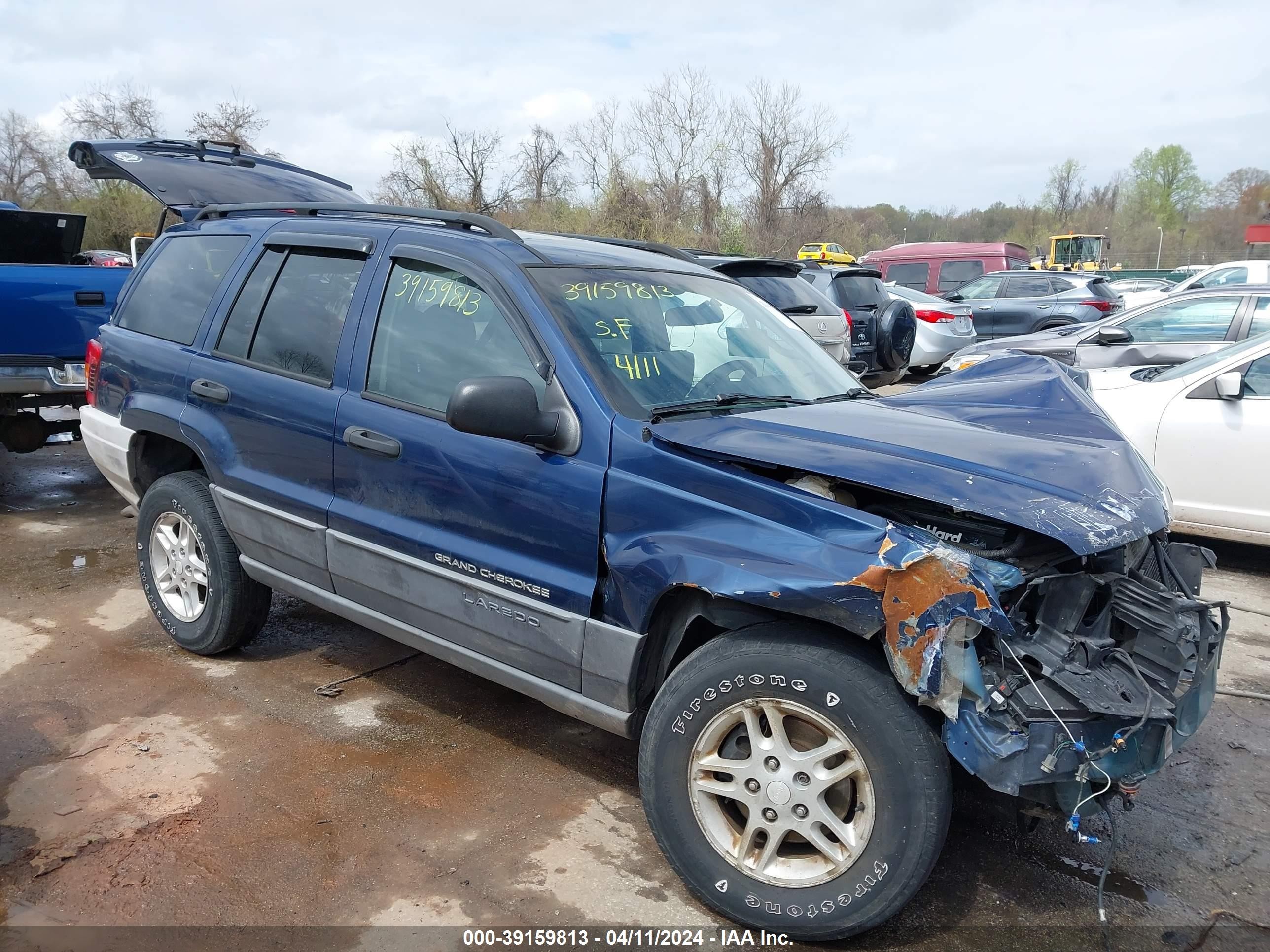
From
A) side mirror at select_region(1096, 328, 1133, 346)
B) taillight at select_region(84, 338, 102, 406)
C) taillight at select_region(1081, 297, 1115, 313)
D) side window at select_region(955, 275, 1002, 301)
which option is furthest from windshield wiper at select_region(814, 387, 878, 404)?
side window at select_region(955, 275, 1002, 301)

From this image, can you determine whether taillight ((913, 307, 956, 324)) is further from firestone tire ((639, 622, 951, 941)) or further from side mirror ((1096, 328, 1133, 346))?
firestone tire ((639, 622, 951, 941))

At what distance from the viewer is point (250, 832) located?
309 centimetres

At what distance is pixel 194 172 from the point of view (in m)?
6.53

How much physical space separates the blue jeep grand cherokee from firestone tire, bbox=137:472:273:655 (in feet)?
0.22

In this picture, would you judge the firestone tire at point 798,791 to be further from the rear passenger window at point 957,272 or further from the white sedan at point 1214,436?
the rear passenger window at point 957,272

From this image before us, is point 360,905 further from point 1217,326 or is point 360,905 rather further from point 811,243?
point 811,243

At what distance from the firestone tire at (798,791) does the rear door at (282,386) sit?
1717mm

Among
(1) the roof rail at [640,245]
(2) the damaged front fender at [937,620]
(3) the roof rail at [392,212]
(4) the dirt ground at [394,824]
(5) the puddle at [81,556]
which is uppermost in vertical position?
(3) the roof rail at [392,212]

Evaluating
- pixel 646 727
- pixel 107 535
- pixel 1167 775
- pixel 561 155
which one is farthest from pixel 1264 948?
pixel 561 155

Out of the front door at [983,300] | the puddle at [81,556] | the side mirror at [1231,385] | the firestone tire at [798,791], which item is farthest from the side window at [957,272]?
the firestone tire at [798,791]

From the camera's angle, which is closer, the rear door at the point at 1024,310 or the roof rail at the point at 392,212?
the roof rail at the point at 392,212

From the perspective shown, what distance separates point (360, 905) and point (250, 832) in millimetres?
581

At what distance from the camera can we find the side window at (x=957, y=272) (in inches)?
837

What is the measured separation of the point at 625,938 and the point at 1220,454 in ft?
16.5
